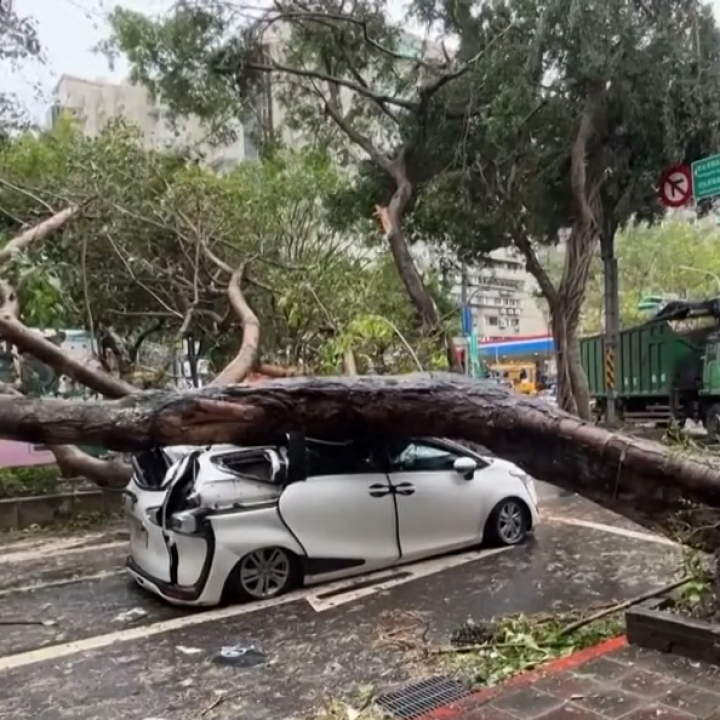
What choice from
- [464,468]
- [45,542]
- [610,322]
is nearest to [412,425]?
[464,468]

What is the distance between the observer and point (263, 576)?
6492 millimetres

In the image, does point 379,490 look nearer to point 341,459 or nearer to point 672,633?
point 341,459

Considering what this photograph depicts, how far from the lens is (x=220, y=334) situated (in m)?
14.0

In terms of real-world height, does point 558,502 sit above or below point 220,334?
A: below

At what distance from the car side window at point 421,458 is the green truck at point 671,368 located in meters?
9.51

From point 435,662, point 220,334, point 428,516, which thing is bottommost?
point 435,662

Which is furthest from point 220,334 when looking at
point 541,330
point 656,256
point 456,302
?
point 541,330

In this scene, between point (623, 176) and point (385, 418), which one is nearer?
point (385, 418)

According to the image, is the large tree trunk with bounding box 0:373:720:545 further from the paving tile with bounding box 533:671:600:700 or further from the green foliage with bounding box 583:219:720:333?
the green foliage with bounding box 583:219:720:333

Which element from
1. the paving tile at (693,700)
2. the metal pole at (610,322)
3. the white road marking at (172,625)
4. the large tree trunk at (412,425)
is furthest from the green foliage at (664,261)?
the paving tile at (693,700)

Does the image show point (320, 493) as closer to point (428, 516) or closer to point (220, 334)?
point (428, 516)

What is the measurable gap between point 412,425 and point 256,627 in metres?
2.00

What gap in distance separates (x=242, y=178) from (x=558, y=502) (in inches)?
323

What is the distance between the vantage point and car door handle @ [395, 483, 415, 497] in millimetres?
7227
